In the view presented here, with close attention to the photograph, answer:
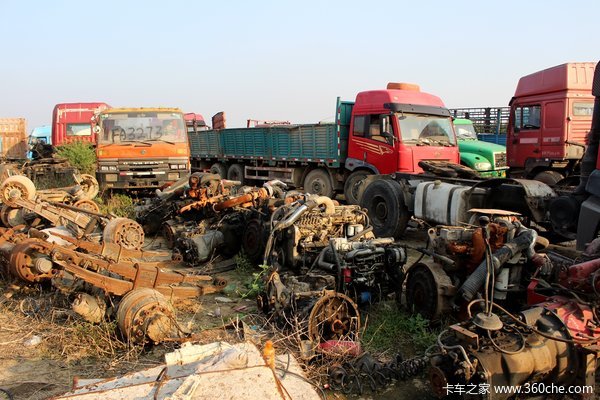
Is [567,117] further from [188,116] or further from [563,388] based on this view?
[188,116]

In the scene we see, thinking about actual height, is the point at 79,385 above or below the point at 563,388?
above

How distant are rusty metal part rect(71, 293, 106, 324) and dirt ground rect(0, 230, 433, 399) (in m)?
0.08

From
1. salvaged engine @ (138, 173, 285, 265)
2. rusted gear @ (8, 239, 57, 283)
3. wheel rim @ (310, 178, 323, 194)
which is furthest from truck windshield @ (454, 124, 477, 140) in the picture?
rusted gear @ (8, 239, 57, 283)

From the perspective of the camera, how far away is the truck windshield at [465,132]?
14.0m

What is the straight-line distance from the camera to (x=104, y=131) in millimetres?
10922

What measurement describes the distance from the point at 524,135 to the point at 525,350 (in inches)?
362

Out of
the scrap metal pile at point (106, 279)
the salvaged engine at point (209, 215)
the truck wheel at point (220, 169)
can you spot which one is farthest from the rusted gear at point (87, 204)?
the truck wheel at point (220, 169)

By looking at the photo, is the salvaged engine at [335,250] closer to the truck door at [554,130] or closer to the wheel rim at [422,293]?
the wheel rim at [422,293]

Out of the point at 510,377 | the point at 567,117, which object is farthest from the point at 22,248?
the point at 567,117

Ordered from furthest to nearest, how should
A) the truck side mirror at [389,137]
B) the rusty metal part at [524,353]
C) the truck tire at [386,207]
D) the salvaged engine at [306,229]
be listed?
the truck side mirror at [389,137] → the truck tire at [386,207] → the salvaged engine at [306,229] → the rusty metal part at [524,353]

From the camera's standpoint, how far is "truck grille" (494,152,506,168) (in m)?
12.4

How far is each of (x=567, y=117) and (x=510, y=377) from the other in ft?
29.0

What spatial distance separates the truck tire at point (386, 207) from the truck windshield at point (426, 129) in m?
1.78

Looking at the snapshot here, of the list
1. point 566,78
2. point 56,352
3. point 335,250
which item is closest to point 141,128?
point 335,250
